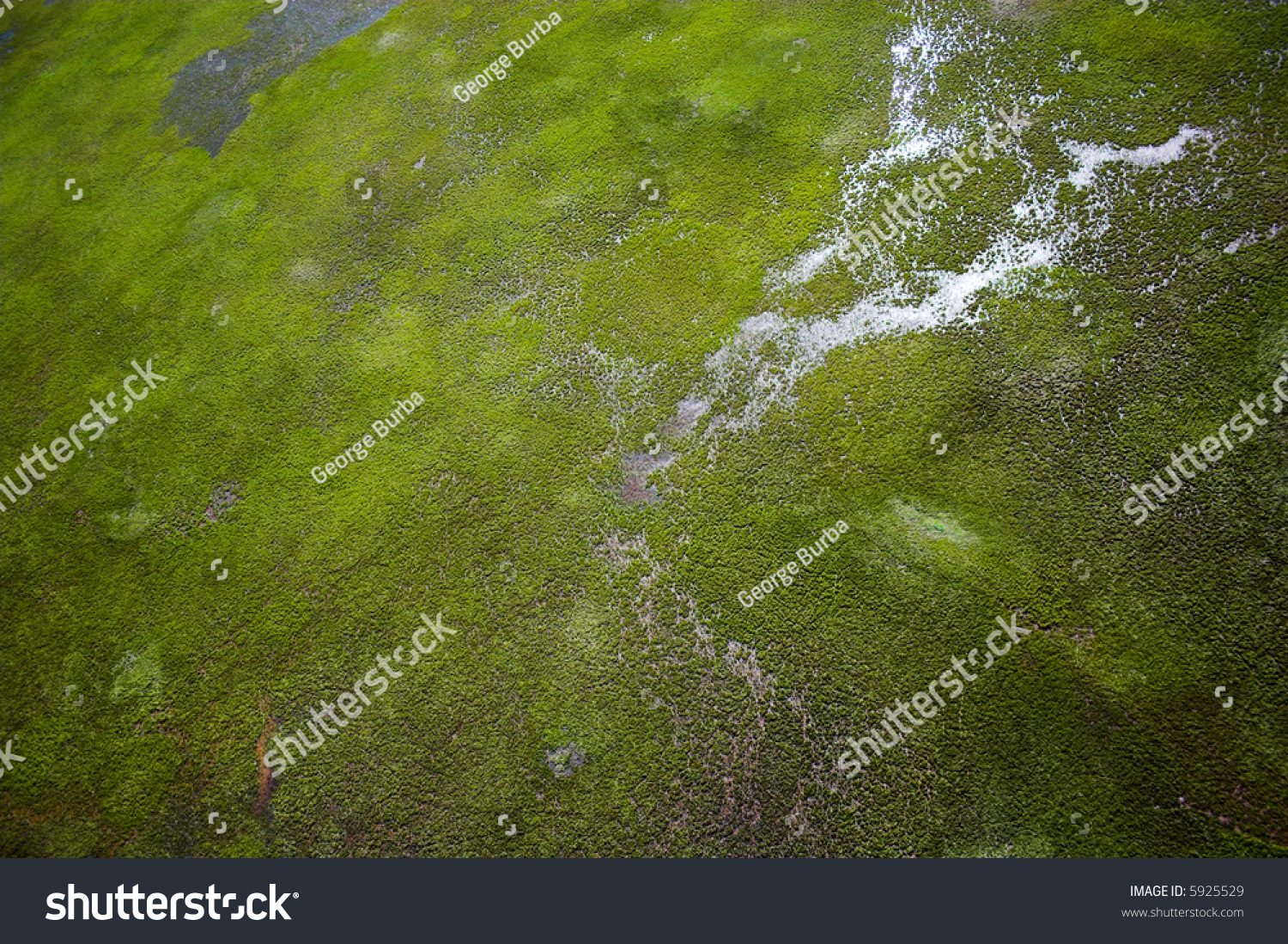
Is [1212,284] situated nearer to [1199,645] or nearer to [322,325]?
[1199,645]

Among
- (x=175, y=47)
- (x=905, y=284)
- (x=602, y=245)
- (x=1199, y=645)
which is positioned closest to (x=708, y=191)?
(x=602, y=245)

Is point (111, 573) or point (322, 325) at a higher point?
point (322, 325)
